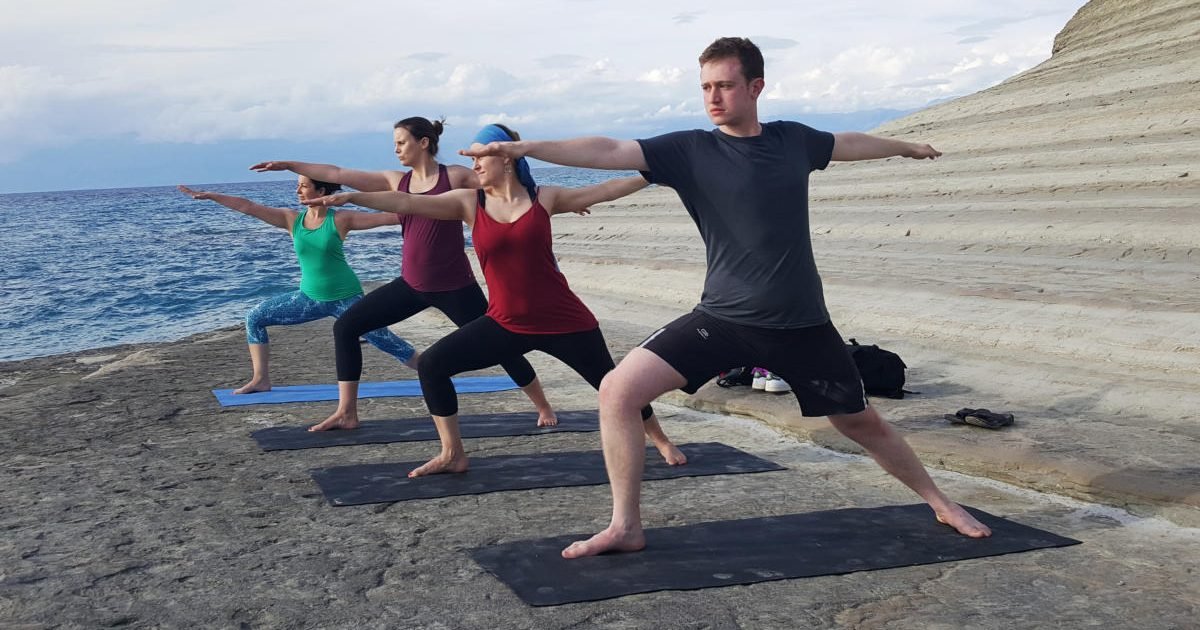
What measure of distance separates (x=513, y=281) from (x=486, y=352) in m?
0.41

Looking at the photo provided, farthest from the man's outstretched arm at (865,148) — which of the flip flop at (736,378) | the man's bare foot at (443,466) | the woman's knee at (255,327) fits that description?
the woman's knee at (255,327)

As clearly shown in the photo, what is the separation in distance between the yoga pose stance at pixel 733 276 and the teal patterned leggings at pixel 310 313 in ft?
12.6

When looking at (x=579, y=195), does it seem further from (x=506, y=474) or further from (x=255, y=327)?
(x=255, y=327)

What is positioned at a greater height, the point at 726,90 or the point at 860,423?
the point at 726,90

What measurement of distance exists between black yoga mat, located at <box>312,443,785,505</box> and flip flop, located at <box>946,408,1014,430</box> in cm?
145

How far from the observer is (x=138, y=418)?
830 centimetres

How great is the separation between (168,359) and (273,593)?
8256 mm

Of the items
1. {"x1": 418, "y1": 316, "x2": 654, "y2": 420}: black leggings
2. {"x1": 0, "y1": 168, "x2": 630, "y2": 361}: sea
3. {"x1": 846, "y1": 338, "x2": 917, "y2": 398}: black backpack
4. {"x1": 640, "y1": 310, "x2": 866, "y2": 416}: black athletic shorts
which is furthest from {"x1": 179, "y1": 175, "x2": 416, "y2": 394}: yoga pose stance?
{"x1": 0, "y1": 168, "x2": 630, "y2": 361}: sea

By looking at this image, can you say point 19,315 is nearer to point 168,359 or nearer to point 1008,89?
point 168,359

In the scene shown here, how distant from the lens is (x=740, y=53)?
15.0ft

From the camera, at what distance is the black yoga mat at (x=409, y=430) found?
723cm

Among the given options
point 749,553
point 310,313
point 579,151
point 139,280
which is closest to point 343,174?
point 310,313

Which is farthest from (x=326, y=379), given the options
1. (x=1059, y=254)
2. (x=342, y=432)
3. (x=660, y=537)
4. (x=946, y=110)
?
(x=946, y=110)

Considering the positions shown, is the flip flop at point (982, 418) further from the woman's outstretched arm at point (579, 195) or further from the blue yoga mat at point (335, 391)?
the blue yoga mat at point (335, 391)
